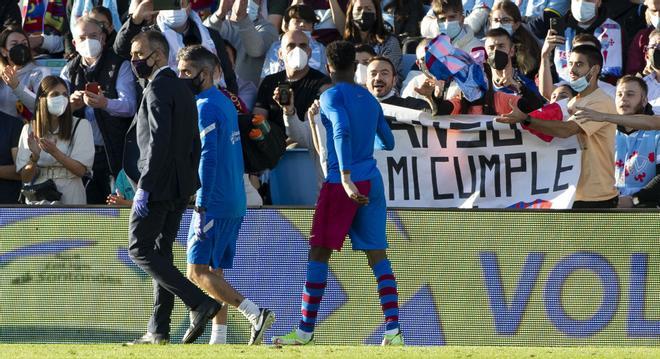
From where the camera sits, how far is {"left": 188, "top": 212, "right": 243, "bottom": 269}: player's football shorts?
30.3ft

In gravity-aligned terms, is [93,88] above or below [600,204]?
above

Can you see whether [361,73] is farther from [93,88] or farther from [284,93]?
[93,88]

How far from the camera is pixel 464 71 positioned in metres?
10.6

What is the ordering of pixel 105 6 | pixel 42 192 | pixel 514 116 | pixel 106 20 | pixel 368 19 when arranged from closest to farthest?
pixel 514 116, pixel 42 192, pixel 368 19, pixel 106 20, pixel 105 6

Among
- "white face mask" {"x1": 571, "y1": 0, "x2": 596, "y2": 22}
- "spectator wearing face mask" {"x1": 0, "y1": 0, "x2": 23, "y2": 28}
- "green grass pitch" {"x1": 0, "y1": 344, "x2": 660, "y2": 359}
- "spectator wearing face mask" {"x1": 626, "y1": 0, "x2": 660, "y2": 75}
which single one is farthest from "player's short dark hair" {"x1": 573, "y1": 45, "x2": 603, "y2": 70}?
"spectator wearing face mask" {"x1": 0, "y1": 0, "x2": 23, "y2": 28}

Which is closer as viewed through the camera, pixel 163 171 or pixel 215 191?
pixel 163 171

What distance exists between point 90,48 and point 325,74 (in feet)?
6.99

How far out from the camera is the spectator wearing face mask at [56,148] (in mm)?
11438

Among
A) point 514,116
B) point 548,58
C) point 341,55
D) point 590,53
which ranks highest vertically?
point 341,55

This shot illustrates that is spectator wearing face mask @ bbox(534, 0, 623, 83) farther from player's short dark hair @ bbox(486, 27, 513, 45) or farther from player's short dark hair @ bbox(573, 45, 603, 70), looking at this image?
player's short dark hair @ bbox(573, 45, 603, 70)

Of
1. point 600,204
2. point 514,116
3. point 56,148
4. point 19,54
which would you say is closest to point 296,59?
point 56,148

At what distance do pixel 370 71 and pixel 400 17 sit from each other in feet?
8.09

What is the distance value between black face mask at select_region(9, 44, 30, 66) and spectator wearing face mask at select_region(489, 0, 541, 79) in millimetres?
4417

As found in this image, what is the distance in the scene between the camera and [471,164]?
35.6 feet
